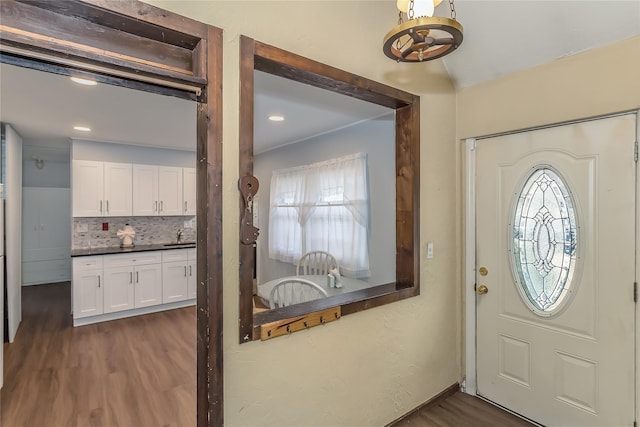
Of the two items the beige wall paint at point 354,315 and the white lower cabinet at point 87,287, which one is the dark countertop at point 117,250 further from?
the beige wall paint at point 354,315

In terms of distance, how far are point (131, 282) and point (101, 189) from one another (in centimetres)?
137

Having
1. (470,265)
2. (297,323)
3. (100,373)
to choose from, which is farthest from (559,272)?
(100,373)

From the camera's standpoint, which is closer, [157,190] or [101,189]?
[101,189]

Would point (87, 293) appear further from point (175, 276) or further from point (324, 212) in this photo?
point (324, 212)

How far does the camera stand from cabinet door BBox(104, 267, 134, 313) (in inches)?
165

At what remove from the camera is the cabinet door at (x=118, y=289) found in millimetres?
4188

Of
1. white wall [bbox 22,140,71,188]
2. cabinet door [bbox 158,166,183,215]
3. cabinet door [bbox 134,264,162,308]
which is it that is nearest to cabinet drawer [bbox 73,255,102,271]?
cabinet door [bbox 134,264,162,308]

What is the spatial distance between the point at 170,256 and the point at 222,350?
375 centimetres

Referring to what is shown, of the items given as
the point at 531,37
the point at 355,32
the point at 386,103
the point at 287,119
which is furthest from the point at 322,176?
the point at 531,37

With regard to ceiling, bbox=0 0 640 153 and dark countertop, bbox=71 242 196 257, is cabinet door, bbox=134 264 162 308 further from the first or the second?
ceiling, bbox=0 0 640 153

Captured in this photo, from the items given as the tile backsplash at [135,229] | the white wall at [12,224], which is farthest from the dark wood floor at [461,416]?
the tile backsplash at [135,229]

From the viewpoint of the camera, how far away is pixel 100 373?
9.50 ft

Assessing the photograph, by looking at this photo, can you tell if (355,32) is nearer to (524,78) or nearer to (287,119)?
(524,78)

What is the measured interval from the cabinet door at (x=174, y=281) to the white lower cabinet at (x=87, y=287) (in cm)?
76
